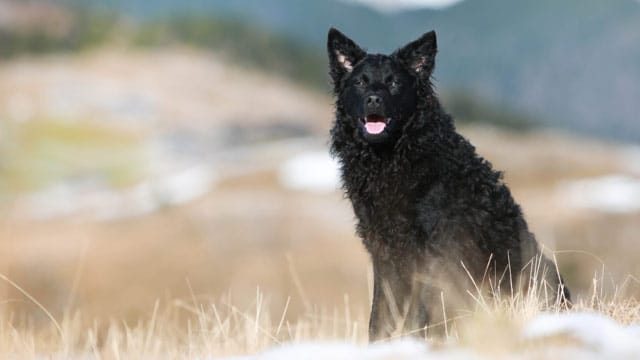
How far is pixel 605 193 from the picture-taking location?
51.2 metres

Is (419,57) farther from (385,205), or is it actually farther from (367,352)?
(367,352)

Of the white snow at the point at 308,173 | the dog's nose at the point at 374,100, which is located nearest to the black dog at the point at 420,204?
the dog's nose at the point at 374,100

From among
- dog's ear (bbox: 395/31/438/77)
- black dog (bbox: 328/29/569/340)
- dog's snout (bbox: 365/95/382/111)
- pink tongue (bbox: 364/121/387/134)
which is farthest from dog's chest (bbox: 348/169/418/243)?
dog's ear (bbox: 395/31/438/77)

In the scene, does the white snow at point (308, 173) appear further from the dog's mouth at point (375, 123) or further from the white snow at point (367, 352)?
the white snow at point (367, 352)

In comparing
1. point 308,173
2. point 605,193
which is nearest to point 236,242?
point 308,173

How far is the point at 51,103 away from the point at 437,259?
7690cm

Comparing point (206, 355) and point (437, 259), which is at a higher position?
point (437, 259)

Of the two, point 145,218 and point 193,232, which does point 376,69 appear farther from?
point 145,218

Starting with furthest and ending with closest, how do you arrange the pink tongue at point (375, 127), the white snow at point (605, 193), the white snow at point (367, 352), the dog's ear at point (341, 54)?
the white snow at point (605, 193)
the dog's ear at point (341, 54)
the pink tongue at point (375, 127)
the white snow at point (367, 352)

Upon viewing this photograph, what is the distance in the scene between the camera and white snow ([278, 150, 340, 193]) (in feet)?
180

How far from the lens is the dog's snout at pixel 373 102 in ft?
20.5

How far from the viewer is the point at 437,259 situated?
5.73m

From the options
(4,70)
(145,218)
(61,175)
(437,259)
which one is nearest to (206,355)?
(437,259)

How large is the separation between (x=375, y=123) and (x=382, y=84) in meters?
0.25
